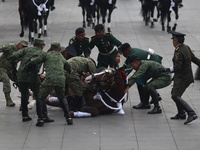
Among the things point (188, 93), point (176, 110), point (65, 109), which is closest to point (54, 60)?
point (65, 109)

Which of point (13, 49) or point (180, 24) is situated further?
point (180, 24)

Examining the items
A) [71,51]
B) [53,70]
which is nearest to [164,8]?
[71,51]

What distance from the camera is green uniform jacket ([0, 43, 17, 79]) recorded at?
42.5 ft

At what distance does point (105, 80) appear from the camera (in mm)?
12086

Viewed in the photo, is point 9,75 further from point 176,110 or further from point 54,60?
point 176,110

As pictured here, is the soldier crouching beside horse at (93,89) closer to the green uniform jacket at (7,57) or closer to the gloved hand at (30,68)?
the gloved hand at (30,68)

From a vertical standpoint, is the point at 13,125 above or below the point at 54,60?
below

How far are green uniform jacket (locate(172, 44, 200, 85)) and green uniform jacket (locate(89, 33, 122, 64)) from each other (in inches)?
84.9

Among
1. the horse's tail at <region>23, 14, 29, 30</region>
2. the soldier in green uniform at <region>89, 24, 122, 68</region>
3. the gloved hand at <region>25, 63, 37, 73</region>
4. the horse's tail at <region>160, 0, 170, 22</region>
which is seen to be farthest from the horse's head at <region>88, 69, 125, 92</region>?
the horse's tail at <region>160, 0, 170, 22</region>

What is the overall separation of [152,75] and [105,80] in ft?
3.12

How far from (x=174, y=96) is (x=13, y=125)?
2.83m

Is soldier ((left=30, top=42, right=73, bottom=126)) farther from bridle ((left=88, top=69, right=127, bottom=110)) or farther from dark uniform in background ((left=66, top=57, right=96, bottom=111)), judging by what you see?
bridle ((left=88, top=69, right=127, bottom=110))

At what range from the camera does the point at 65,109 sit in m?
11.6

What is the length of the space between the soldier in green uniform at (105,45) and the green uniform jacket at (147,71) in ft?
4.75
